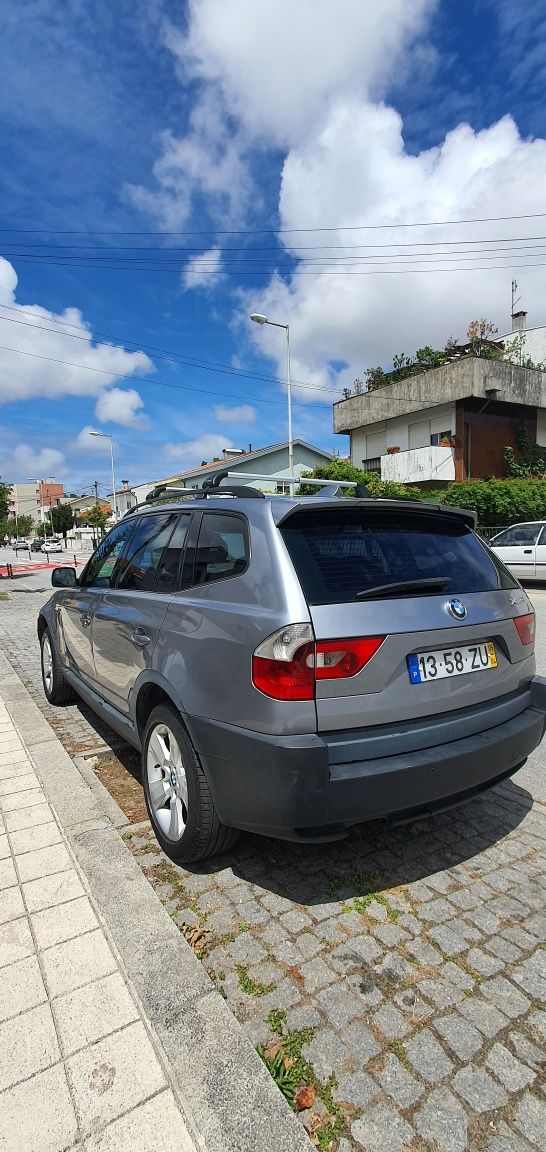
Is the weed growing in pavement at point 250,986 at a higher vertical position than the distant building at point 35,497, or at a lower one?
lower

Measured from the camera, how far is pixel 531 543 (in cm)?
1361

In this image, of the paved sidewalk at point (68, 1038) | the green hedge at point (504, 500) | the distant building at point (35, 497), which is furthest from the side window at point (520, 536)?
the distant building at point (35, 497)

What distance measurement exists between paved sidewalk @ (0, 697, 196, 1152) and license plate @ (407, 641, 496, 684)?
150 centimetres

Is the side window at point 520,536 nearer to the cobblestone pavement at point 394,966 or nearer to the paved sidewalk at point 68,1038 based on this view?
the cobblestone pavement at point 394,966

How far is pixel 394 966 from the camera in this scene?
6.73ft

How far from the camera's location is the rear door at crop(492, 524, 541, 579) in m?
13.6

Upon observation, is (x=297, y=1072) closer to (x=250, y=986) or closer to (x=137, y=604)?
(x=250, y=986)

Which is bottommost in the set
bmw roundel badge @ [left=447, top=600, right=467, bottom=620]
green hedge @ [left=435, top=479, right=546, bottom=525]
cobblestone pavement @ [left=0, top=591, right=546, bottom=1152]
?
cobblestone pavement @ [left=0, top=591, right=546, bottom=1152]

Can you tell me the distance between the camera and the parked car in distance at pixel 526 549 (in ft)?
44.1

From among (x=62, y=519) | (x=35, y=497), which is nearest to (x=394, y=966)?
(x=62, y=519)

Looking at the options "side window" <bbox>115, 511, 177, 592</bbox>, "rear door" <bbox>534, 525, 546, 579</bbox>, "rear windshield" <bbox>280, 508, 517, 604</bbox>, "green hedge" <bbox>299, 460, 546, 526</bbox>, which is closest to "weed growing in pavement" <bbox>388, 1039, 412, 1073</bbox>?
"rear windshield" <bbox>280, 508, 517, 604</bbox>

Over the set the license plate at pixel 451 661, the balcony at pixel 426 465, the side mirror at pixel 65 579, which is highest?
the balcony at pixel 426 465

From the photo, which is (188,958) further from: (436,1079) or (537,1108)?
(537,1108)

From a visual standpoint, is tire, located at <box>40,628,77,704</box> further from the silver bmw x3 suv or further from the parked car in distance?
the parked car in distance
